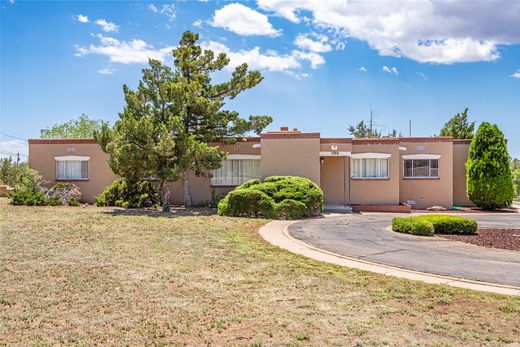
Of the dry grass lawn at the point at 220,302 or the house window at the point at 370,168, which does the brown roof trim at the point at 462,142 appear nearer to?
the house window at the point at 370,168

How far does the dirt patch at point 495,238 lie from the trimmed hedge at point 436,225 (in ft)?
1.33

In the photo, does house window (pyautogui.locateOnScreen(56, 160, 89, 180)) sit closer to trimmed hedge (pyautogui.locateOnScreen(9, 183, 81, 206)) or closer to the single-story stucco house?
the single-story stucco house

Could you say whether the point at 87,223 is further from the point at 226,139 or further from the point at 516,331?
the point at 516,331

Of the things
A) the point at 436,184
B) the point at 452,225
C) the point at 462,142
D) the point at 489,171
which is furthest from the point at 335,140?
the point at 452,225

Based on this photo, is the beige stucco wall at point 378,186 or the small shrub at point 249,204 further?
the beige stucco wall at point 378,186

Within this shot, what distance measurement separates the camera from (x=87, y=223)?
15.7 meters

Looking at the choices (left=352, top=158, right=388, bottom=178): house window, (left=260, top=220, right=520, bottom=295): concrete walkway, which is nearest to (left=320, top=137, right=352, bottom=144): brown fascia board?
(left=352, top=158, right=388, bottom=178): house window

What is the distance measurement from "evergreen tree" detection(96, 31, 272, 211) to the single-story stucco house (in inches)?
59.7

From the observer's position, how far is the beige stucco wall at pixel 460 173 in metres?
25.9

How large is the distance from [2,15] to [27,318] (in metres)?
13.9

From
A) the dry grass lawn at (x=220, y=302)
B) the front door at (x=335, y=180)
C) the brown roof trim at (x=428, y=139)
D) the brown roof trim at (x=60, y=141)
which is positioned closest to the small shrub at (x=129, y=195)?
the brown roof trim at (x=60, y=141)

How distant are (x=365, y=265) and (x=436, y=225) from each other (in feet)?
19.9

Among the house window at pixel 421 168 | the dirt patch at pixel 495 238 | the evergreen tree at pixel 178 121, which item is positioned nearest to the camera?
the dirt patch at pixel 495 238

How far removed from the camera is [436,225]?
47.5 ft
